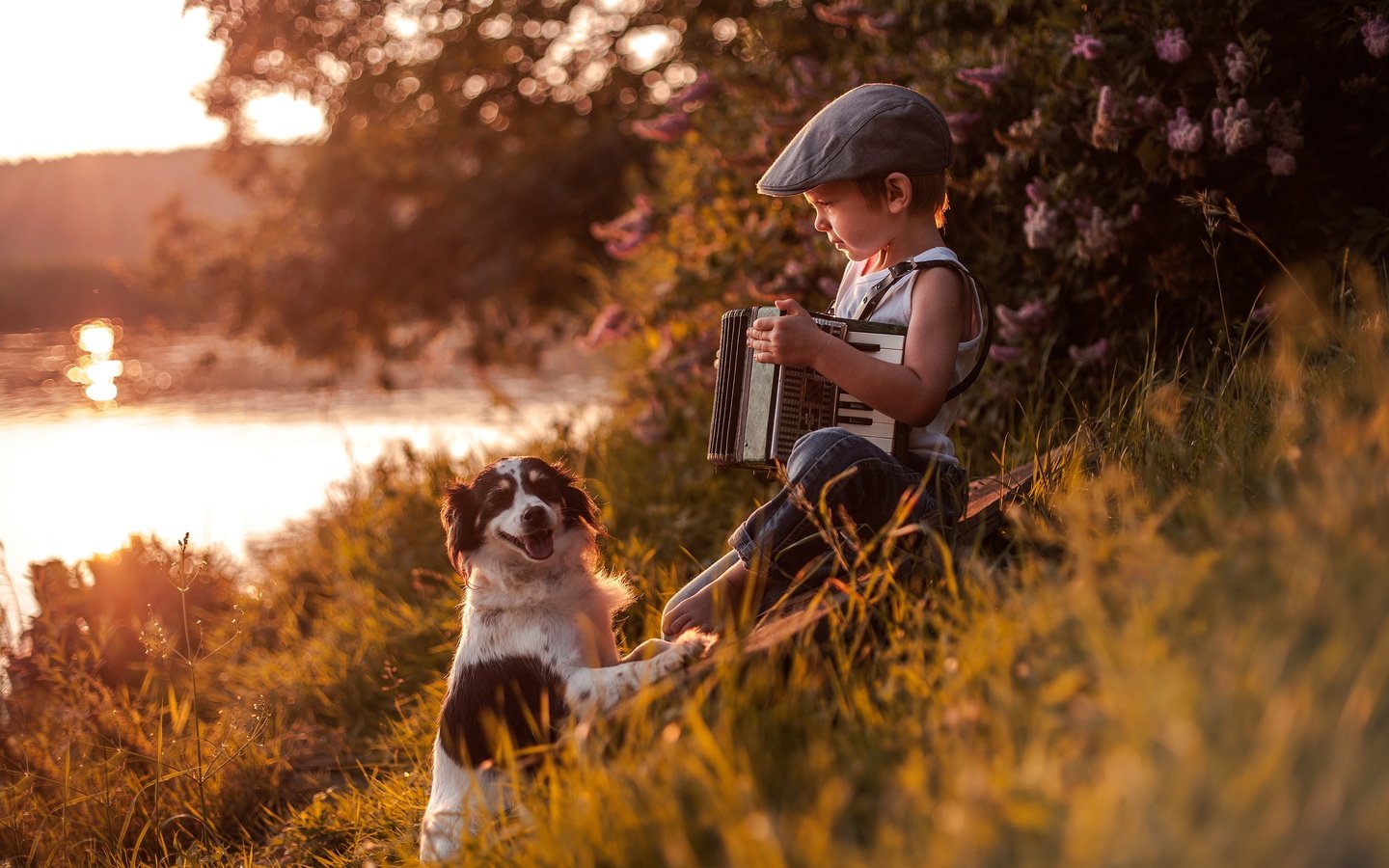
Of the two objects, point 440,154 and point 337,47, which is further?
point 440,154

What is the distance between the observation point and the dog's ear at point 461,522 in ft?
11.8

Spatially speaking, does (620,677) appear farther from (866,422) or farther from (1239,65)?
(1239,65)

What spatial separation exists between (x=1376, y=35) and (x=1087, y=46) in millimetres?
994

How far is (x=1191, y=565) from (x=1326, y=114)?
363 cm

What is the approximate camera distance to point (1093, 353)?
518 centimetres

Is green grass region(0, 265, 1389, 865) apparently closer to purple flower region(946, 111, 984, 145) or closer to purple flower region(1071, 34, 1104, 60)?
purple flower region(1071, 34, 1104, 60)

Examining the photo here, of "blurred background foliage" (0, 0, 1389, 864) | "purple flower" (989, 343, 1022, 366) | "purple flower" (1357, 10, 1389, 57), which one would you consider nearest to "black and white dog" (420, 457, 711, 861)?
"blurred background foliage" (0, 0, 1389, 864)

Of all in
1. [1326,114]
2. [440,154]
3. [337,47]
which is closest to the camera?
[1326,114]

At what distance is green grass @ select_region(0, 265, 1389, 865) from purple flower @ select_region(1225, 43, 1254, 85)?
0.91 meters

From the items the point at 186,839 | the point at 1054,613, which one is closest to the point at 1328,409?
the point at 1054,613

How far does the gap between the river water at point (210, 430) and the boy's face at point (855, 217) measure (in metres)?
3.77

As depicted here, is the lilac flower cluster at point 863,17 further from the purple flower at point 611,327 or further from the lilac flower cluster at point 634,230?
the purple flower at point 611,327

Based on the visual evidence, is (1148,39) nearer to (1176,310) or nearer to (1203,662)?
(1176,310)

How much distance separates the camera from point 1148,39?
15.9 feet
